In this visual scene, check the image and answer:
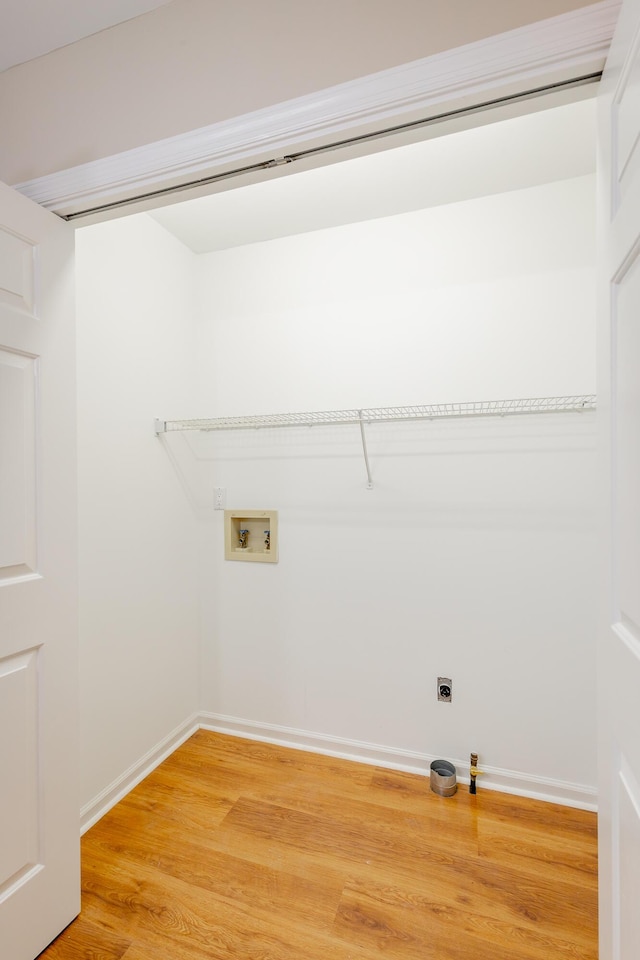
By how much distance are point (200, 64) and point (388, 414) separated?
4.40ft

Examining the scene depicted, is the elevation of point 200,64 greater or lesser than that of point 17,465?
greater

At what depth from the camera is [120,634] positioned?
1.89 metres

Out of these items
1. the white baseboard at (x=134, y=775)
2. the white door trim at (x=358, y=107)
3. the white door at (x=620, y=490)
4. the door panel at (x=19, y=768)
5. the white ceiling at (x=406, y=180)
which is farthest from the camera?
the white baseboard at (x=134, y=775)

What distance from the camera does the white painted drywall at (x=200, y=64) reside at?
36.8 inches

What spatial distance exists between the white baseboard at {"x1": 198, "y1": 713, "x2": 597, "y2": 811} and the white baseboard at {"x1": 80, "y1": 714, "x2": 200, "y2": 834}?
0.47 ft

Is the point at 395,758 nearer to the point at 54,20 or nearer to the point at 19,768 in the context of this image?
the point at 19,768

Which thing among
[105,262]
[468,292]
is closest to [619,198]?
[468,292]

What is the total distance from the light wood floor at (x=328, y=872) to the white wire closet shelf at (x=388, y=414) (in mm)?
1366

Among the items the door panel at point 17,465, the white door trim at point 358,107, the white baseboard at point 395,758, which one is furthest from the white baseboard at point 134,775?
the white door trim at point 358,107

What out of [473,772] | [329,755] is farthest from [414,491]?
[329,755]

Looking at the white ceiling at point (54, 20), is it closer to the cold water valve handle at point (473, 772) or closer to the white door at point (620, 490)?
the white door at point (620, 490)

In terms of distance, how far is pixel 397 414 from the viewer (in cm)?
204

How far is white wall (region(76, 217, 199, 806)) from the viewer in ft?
5.73

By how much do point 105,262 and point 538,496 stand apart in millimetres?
2052
